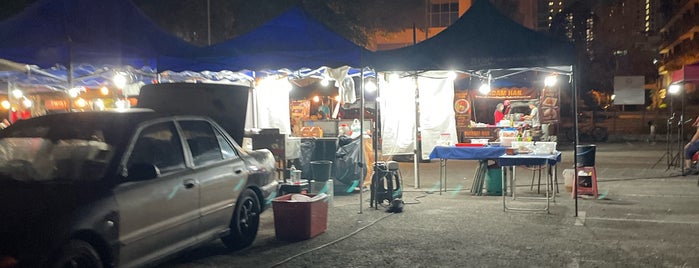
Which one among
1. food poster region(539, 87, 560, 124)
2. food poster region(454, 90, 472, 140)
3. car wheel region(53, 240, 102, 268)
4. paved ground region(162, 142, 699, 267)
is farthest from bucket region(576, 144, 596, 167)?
car wheel region(53, 240, 102, 268)

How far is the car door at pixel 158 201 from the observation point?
5121 millimetres

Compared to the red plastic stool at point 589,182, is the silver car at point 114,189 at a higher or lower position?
higher

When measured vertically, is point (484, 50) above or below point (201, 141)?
above

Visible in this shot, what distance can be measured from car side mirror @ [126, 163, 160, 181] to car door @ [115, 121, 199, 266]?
0.03m

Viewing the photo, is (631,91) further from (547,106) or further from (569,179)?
(569,179)

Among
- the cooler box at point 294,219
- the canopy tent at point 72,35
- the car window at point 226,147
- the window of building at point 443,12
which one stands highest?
the window of building at point 443,12

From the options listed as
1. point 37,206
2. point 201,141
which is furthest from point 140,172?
point 201,141

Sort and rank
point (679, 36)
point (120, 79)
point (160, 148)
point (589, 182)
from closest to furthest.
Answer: point (160, 148), point (589, 182), point (120, 79), point (679, 36)

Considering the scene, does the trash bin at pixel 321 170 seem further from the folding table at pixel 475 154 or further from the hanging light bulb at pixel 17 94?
the hanging light bulb at pixel 17 94

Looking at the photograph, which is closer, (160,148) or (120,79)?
(160,148)

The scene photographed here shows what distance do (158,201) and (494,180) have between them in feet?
24.5

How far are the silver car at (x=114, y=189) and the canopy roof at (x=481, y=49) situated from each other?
3705 mm

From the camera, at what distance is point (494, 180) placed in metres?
11.5

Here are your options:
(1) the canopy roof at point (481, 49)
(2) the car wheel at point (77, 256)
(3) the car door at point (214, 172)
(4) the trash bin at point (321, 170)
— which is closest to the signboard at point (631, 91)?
(1) the canopy roof at point (481, 49)
